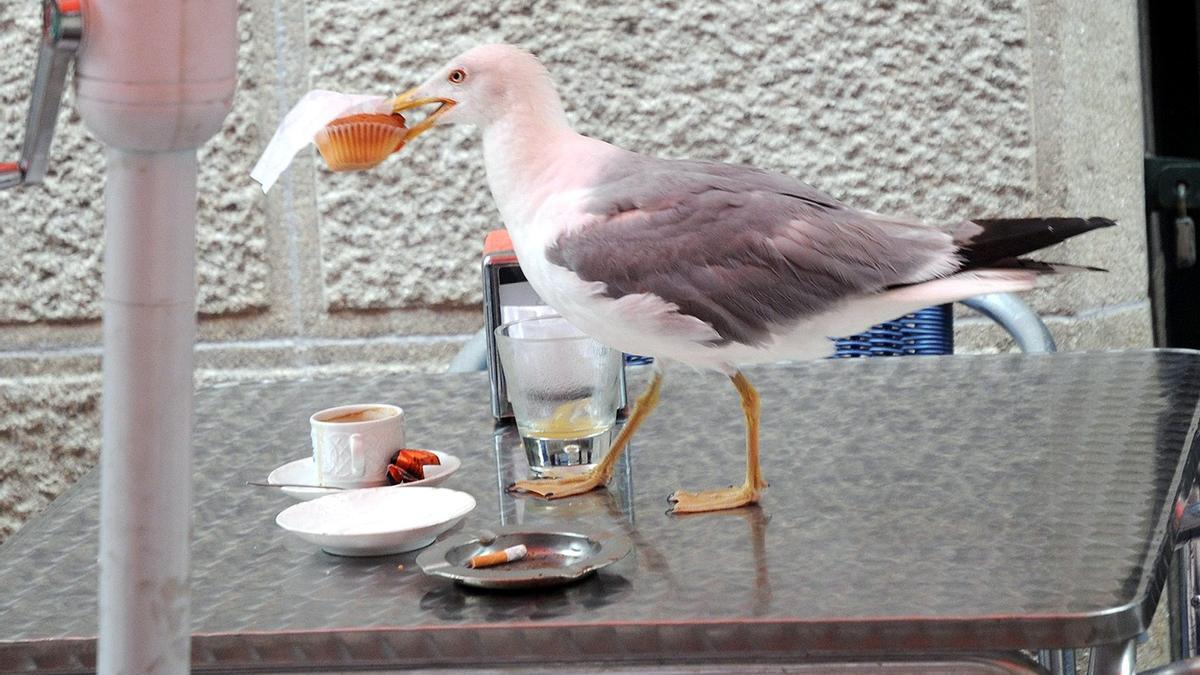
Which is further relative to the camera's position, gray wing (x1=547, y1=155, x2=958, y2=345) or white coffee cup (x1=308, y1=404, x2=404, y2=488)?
white coffee cup (x1=308, y1=404, x2=404, y2=488)

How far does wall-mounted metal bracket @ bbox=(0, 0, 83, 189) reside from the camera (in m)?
0.41

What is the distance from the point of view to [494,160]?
1.46 m

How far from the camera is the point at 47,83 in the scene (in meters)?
0.44

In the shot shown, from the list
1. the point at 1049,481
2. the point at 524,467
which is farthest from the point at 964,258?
the point at 524,467

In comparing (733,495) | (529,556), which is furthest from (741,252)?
(529,556)

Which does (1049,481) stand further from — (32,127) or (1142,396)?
(32,127)

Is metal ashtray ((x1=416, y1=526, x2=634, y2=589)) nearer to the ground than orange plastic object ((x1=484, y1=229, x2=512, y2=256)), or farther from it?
nearer to the ground

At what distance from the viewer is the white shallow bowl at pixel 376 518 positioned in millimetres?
1243

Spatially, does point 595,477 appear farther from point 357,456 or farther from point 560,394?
point 357,456

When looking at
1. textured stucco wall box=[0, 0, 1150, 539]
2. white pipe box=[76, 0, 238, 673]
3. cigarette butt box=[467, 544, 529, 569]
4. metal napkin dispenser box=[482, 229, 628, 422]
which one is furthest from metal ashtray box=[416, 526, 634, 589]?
textured stucco wall box=[0, 0, 1150, 539]

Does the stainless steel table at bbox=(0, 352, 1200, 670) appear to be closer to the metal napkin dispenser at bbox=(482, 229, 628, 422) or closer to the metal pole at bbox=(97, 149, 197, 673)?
the metal napkin dispenser at bbox=(482, 229, 628, 422)

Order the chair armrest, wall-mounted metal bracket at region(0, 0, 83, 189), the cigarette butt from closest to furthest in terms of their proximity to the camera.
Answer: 1. wall-mounted metal bracket at region(0, 0, 83, 189)
2. the cigarette butt
3. the chair armrest

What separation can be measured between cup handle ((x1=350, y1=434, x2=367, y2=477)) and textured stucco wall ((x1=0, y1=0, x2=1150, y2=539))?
1.31 metres

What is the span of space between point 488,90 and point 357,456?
1.28 ft
